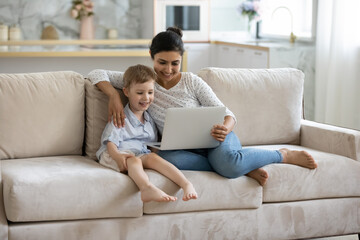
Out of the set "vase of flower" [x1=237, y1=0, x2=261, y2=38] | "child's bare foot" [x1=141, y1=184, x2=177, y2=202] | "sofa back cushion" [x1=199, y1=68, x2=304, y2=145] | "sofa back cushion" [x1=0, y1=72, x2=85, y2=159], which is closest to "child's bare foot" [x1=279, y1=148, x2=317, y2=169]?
"sofa back cushion" [x1=199, y1=68, x2=304, y2=145]

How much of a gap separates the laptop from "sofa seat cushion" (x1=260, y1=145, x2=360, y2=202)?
0.34 meters

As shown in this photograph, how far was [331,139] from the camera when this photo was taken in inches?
121

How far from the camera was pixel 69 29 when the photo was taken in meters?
6.85

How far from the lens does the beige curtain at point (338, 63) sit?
4680 mm

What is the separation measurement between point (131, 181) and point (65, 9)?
4.75 metres

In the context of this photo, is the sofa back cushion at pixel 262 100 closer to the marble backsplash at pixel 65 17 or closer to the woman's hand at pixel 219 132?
the woman's hand at pixel 219 132

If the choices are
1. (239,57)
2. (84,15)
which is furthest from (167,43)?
(84,15)

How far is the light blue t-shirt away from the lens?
107 inches

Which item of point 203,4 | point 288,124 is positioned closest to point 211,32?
point 203,4

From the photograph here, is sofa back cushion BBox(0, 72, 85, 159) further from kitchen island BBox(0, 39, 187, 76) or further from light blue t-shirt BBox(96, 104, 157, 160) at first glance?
kitchen island BBox(0, 39, 187, 76)

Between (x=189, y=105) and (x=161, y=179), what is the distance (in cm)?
53

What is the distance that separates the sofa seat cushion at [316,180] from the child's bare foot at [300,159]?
0.09 feet

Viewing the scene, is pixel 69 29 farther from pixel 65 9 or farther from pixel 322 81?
pixel 322 81

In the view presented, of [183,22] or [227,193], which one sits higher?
[183,22]
